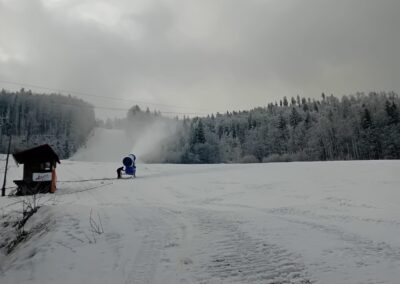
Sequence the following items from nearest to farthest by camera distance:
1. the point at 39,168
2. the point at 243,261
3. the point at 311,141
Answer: the point at 243,261, the point at 39,168, the point at 311,141

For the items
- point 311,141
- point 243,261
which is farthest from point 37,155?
point 311,141

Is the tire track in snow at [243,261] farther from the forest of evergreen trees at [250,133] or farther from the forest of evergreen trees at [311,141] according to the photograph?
the forest of evergreen trees at [311,141]

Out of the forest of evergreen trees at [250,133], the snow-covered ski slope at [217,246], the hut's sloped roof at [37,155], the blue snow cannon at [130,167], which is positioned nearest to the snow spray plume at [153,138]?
the forest of evergreen trees at [250,133]

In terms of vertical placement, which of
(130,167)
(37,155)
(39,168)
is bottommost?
(130,167)

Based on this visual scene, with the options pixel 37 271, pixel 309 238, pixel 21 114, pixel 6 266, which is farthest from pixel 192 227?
pixel 21 114

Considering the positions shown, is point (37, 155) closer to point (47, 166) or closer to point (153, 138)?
point (47, 166)

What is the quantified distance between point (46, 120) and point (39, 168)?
14687 centimetres

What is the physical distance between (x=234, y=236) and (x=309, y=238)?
1.95 m

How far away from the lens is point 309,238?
23.8 ft

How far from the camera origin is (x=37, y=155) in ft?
77.3

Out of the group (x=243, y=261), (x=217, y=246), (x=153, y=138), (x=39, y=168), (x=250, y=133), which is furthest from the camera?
(x=250, y=133)

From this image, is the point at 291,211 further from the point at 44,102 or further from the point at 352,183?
the point at 44,102

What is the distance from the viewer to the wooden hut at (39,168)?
74.9ft

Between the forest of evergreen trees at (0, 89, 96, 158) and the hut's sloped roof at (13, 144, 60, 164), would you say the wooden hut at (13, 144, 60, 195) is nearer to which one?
the hut's sloped roof at (13, 144, 60, 164)
